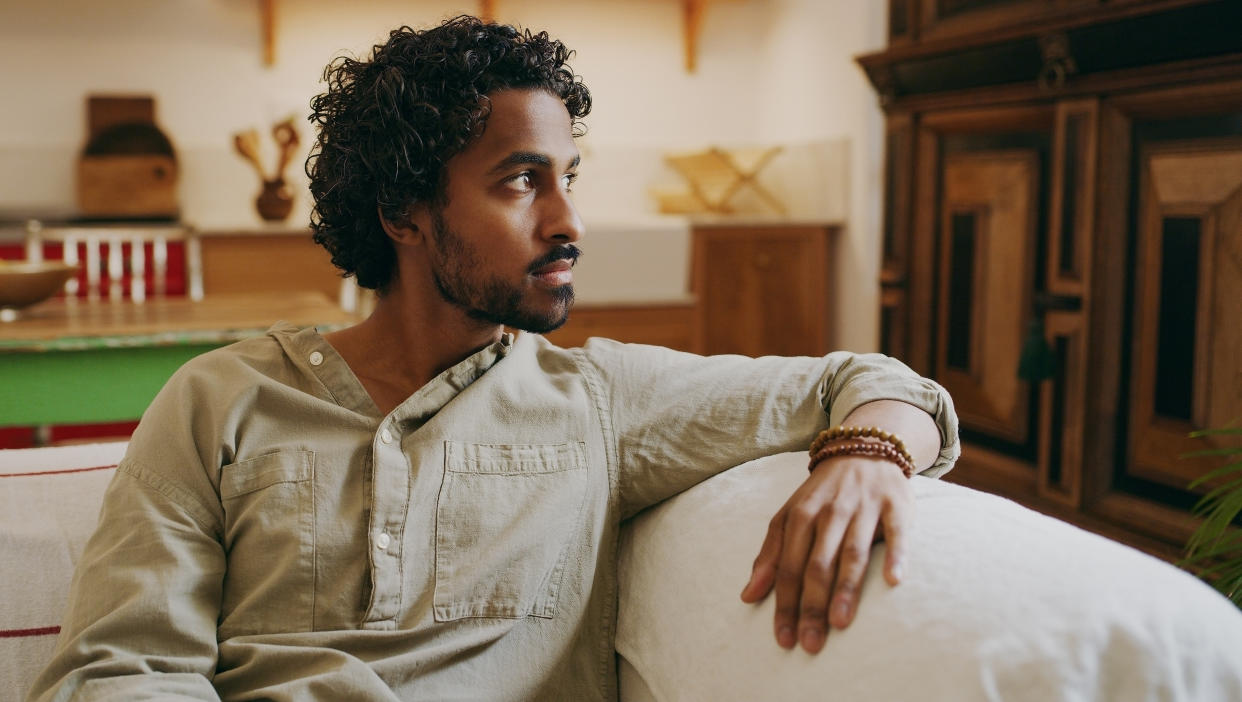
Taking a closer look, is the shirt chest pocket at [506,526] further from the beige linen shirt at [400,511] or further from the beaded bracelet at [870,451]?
the beaded bracelet at [870,451]

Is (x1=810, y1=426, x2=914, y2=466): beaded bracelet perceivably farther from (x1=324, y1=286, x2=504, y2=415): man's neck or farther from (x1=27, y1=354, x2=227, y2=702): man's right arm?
(x1=27, y1=354, x2=227, y2=702): man's right arm

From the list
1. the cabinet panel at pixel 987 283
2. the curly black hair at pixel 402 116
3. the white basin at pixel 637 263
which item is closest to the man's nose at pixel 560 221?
the curly black hair at pixel 402 116

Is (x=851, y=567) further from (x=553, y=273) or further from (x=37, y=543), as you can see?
(x=37, y=543)

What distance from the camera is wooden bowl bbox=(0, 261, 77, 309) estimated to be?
2.18 metres

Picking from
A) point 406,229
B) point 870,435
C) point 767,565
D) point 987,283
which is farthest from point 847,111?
point 767,565

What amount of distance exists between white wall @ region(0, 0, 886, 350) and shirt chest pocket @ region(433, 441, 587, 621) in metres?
3.05

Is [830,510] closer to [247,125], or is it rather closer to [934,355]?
[934,355]

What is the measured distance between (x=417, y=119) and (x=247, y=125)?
3.49 m

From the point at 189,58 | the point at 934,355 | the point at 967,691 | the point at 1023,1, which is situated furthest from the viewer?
the point at 189,58

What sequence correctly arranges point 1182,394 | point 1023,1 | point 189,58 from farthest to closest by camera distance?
1. point 189,58
2. point 1023,1
3. point 1182,394

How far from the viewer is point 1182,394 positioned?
93.5 inches

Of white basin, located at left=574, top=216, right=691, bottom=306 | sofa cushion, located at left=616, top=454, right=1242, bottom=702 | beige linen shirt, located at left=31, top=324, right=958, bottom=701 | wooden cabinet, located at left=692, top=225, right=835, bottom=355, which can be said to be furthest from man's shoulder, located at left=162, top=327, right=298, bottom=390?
wooden cabinet, located at left=692, top=225, right=835, bottom=355

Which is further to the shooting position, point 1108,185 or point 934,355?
point 934,355

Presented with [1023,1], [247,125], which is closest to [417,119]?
[1023,1]
